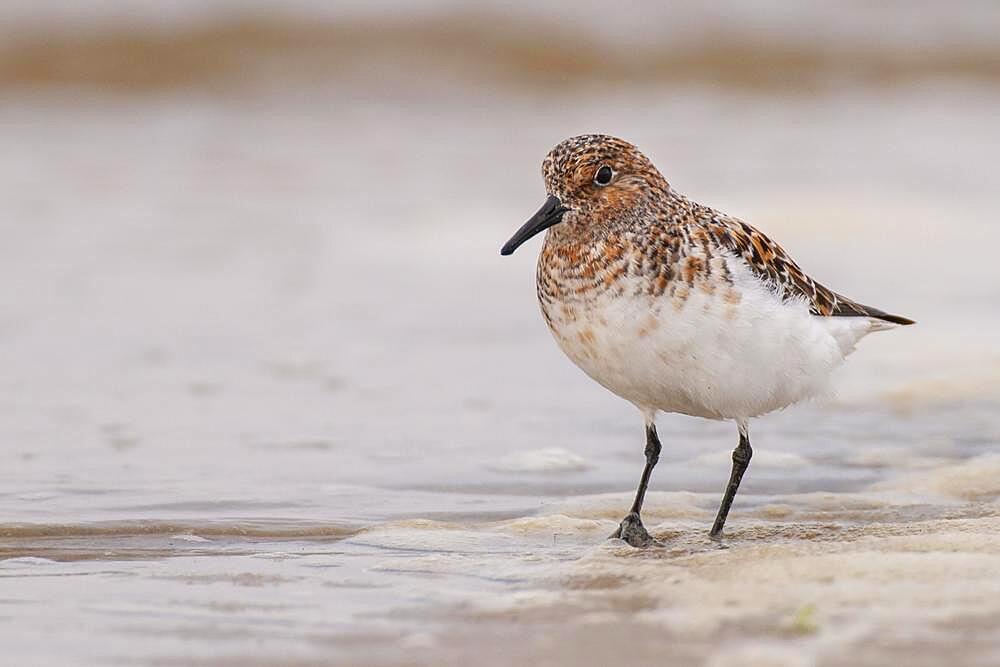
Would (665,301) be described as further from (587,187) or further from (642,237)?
(587,187)

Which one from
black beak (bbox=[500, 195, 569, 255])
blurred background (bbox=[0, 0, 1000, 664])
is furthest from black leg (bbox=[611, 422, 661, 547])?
black beak (bbox=[500, 195, 569, 255])

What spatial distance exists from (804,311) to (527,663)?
1.95 m

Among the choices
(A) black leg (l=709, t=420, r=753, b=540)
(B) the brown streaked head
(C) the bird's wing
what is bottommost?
(A) black leg (l=709, t=420, r=753, b=540)

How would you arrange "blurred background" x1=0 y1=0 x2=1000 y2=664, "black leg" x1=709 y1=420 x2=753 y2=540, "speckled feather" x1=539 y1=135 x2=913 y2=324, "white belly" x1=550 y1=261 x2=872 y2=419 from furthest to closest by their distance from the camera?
1. "black leg" x1=709 y1=420 x2=753 y2=540
2. "speckled feather" x1=539 y1=135 x2=913 y2=324
3. "white belly" x1=550 y1=261 x2=872 y2=419
4. "blurred background" x1=0 y1=0 x2=1000 y2=664

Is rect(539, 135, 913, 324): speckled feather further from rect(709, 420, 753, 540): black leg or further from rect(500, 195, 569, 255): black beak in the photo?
rect(709, 420, 753, 540): black leg

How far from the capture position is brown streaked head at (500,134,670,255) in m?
5.02

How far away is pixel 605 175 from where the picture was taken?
5.07 m

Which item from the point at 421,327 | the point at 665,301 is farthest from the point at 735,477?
the point at 421,327

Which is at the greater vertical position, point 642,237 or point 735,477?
point 642,237

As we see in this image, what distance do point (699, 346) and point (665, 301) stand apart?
0.17 metres

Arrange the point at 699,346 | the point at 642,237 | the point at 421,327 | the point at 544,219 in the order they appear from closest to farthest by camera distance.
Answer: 1. the point at 699,346
2. the point at 642,237
3. the point at 544,219
4. the point at 421,327

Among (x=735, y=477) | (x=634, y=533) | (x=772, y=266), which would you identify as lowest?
(x=634, y=533)

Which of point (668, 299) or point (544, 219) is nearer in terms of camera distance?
point (668, 299)

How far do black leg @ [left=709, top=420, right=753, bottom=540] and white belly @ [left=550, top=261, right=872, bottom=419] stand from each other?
123 millimetres
